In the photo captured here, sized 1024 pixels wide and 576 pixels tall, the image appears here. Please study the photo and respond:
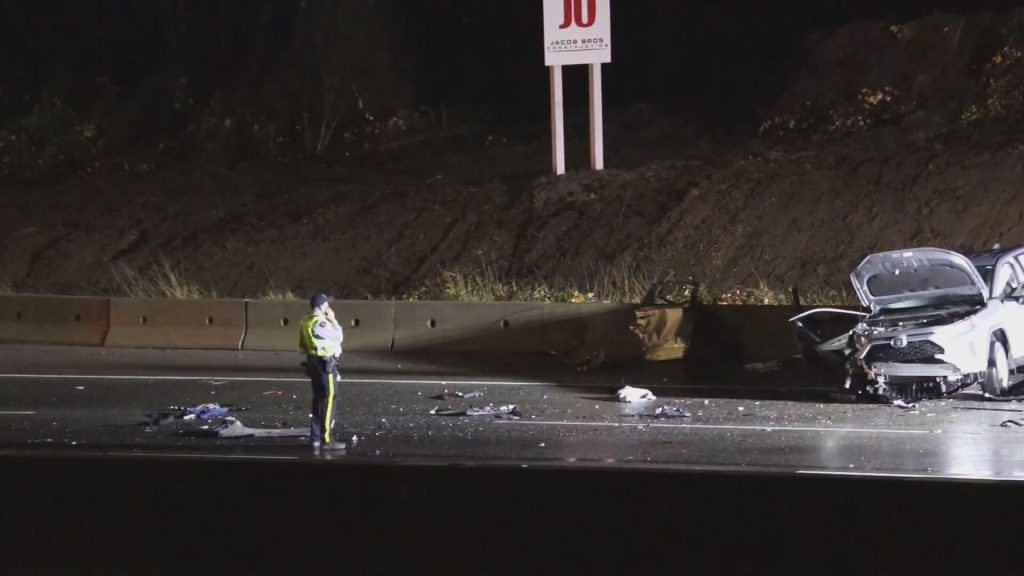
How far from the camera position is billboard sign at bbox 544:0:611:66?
68.4ft

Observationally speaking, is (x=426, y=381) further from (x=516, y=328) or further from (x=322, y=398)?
(x=322, y=398)

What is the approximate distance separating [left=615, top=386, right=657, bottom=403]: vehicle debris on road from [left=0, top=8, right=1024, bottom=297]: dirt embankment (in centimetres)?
579

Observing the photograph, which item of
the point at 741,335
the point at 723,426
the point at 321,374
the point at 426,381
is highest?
the point at 741,335

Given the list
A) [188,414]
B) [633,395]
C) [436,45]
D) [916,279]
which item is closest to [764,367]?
→ [633,395]

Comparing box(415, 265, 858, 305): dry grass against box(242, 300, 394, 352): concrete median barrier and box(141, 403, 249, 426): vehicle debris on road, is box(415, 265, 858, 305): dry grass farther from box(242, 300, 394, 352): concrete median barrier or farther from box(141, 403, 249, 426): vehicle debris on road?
box(141, 403, 249, 426): vehicle debris on road

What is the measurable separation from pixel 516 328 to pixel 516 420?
455cm

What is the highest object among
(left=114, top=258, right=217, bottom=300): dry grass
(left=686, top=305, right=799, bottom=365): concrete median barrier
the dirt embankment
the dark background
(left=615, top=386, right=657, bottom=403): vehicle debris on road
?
the dark background

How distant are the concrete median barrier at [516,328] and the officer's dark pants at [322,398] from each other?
585cm

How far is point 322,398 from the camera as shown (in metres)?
10.6

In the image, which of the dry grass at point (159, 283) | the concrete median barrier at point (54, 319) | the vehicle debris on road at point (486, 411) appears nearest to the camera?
the vehicle debris on road at point (486, 411)

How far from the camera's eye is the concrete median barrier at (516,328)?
639 inches

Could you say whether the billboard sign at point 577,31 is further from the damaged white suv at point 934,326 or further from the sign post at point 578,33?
the damaged white suv at point 934,326

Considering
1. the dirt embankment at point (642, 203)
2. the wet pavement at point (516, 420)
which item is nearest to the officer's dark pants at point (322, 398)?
the wet pavement at point (516, 420)

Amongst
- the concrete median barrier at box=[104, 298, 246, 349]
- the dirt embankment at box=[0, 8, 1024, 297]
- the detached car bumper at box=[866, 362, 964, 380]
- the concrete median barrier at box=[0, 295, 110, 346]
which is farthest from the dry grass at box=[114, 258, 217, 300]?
the detached car bumper at box=[866, 362, 964, 380]
